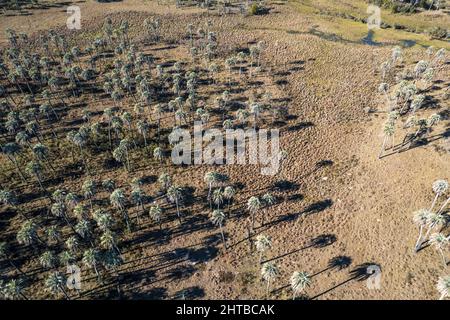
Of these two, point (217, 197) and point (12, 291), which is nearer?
point (12, 291)

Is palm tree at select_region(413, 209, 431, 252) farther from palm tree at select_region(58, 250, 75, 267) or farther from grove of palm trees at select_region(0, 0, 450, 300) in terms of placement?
palm tree at select_region(58, 250, 75, 267)

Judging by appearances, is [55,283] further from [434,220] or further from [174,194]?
[434,220]

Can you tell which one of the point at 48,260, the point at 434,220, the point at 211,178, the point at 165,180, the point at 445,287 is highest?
the point at 211,178

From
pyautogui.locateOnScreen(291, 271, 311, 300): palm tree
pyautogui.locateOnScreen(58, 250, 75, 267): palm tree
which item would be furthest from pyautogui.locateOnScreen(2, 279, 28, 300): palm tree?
pyautogui.locateOnScreen(291, 271, 311, 300): palm tree

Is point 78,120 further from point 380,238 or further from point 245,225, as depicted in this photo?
point 380,238

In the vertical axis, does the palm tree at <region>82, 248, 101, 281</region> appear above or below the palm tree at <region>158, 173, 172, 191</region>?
below

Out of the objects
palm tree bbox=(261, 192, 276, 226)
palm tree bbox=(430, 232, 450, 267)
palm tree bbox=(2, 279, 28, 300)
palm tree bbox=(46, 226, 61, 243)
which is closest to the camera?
palm tree bbox=(2, 279, 28, 300)

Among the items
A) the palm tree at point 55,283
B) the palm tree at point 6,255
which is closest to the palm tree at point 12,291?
the palm tree at point 55,283

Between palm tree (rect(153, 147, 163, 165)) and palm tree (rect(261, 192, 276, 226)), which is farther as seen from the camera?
palm tree (rect(153, 147, 163, 165))

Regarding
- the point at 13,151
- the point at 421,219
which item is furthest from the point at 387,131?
the point at 13,151
